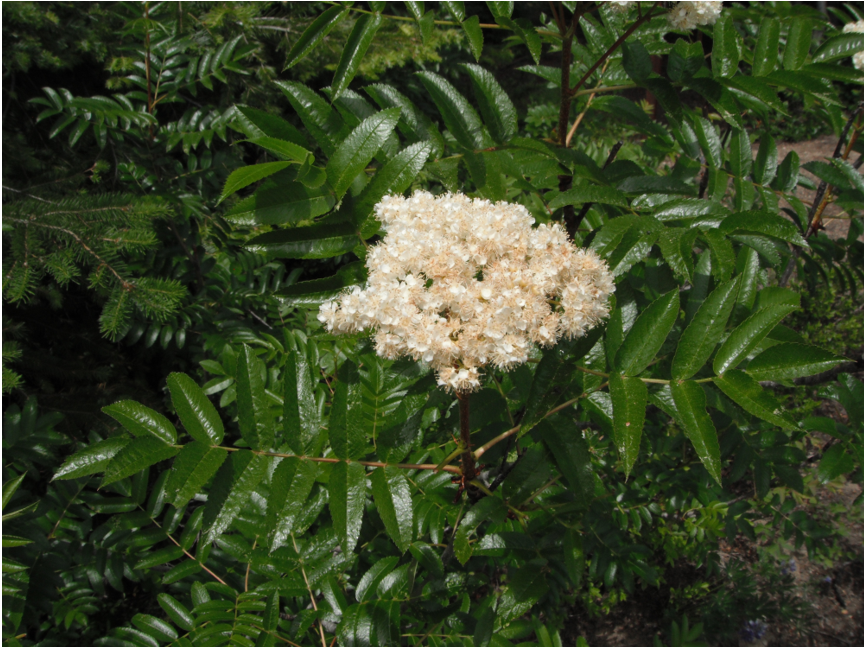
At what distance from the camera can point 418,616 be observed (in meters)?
1.28

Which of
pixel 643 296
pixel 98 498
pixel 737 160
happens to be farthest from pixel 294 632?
pixel 737 160

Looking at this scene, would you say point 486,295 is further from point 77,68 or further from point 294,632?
point 77,68

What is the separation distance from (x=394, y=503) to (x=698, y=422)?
0.60 metres

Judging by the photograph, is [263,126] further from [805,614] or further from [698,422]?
[805,614]

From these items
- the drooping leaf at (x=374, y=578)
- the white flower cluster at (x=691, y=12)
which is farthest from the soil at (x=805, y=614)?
the drooping leaf at (x=374, y=578)

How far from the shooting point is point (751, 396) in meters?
0.93

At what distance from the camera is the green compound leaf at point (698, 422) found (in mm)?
851

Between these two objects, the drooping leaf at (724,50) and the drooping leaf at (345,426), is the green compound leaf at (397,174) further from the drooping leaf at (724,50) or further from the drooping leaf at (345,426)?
the drooping leaf at (724,50)

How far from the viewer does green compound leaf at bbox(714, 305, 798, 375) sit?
0.97m

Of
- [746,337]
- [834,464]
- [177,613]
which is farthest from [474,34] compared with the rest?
[177,613]

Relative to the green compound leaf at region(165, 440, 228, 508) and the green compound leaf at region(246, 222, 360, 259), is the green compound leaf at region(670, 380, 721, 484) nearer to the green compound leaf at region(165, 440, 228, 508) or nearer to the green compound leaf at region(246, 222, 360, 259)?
the green compound leaf at region(246, 222, 360, 259)

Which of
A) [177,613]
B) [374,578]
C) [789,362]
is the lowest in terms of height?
[177,613]

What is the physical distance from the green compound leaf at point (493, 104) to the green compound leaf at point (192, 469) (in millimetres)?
994

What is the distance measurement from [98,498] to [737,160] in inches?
88.4
